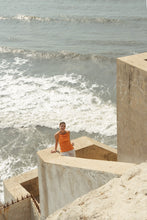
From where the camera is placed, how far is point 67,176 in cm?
511

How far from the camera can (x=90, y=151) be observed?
7.45m

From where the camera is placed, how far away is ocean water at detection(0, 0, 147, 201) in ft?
45.0

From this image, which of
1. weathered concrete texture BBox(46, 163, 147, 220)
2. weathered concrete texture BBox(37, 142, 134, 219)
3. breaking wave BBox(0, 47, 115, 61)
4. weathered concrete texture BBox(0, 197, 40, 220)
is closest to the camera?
weathered concrete texture BBox(46, 163, 147, 220)

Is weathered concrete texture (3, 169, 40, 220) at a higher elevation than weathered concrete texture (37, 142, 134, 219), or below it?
below

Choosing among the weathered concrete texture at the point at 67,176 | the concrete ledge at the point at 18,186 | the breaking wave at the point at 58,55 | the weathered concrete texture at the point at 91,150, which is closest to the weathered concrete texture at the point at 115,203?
the weathered concrete texture at the point at 67,176

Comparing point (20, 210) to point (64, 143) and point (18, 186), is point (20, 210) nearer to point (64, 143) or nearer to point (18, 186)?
point (18, 186)

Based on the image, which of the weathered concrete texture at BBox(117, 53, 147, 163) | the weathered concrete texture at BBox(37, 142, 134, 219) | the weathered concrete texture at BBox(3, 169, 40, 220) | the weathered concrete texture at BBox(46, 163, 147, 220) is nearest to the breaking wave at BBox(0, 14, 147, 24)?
the weathered concrete texture at BBox(3, 169, 40, 220)

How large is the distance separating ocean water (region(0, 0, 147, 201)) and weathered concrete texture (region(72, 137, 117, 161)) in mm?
4376

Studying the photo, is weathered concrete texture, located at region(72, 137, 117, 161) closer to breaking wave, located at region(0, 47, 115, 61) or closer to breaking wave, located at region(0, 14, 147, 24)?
breaking wave, located at region(0, 47, 115, 61)

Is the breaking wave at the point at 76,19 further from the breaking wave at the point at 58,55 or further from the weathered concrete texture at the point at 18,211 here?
the weathered concrete texture at the point at 18,211

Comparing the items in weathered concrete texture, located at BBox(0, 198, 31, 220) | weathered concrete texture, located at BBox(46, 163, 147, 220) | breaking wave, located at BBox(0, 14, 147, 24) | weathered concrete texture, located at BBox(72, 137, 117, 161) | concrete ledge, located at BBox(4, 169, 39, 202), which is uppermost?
breaking wave, located at BBox(0, 14, 147, 24)

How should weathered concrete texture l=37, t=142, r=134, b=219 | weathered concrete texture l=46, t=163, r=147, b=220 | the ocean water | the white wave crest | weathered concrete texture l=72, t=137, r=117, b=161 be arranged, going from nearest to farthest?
weathered concrete texture l=46, t=163, r=147, b=220 < weathered concrete texture l=37, t=142, r=134, b=219 < weathered concrete texture l=72, t=137, r=117, b=161 < the ocean water < the white wave crest

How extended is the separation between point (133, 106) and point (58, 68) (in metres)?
16.4

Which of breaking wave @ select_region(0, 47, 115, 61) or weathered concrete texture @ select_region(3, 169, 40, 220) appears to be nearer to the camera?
weathered concrete texture @ select_region(3, 169, 40, 220)
